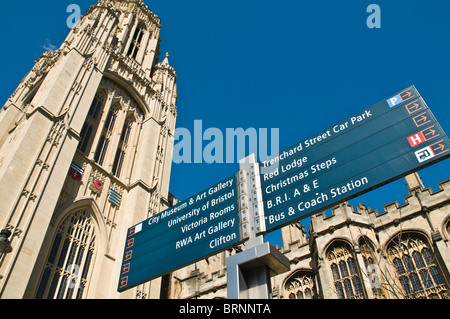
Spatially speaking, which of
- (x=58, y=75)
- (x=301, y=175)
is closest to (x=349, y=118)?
(x=301, y=175)

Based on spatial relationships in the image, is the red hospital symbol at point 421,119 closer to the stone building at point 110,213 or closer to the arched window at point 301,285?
the stone building at point 110,213

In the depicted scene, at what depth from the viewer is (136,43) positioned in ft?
107

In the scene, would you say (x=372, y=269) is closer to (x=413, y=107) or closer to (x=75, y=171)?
(x=413, y=107)

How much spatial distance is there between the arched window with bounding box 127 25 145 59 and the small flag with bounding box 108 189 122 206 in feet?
49.1

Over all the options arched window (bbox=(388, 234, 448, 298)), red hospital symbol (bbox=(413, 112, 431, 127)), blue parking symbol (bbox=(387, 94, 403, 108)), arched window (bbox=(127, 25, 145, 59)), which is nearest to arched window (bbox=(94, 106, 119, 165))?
arched window (bbox=(127, 25, 145, 59))

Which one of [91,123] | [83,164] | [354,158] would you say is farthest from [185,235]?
[91,123]

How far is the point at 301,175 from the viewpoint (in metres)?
6.30

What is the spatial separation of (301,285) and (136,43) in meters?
24.7

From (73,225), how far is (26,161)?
3.78 metres

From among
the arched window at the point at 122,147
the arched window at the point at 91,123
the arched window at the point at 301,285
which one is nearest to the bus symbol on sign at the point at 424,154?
the arched window at the point at 301,285

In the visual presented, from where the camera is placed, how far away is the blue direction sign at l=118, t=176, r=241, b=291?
21.0 ft

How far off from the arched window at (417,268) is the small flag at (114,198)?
14204mm

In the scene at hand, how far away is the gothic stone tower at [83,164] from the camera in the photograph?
14109 millimetres

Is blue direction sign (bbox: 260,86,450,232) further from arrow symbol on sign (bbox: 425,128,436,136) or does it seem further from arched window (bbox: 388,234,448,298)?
arched window (bbox: 388,234,448,298)
